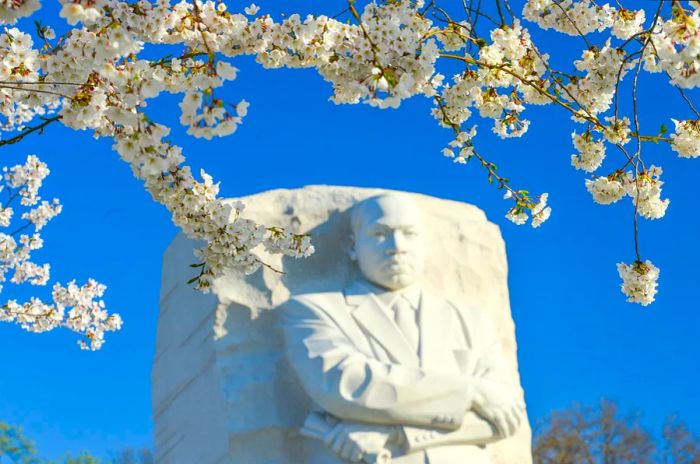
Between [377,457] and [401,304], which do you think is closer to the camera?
[377,457]

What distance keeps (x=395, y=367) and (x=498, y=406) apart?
612mm

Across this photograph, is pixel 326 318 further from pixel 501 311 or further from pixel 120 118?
pixel 120 118

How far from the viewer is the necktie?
5777mm

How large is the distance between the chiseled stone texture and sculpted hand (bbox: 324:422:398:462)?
15.5 inches

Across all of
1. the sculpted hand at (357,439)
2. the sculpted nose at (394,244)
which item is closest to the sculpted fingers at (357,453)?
the sculpted hand at (357,439)

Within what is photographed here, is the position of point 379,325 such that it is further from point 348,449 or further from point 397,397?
point 348,449

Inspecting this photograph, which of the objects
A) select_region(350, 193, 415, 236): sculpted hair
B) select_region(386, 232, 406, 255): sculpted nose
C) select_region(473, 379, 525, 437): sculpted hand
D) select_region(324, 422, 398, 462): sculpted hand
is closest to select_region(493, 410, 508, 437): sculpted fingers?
select_region(473, 379, 525, 437): sculpted hand

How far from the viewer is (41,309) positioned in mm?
7281

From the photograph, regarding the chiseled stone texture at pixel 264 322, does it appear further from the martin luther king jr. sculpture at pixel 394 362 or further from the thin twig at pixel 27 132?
the thin twig at pixel 27 132

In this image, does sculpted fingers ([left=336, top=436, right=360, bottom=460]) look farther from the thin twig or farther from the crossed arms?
the thin twig

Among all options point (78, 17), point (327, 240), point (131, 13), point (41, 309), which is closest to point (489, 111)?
point (327, 240)

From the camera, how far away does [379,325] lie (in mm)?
5773

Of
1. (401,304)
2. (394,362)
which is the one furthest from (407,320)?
(394,362)

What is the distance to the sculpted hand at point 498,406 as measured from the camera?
5.46 meters
